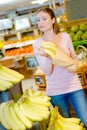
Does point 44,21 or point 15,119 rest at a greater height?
point 44,21

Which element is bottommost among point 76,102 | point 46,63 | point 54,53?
point 76,102

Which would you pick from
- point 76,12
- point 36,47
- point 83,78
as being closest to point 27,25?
point 76,12

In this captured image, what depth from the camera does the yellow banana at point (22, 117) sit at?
1.35m

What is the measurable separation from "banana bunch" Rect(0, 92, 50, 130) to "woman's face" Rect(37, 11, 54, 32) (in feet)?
3.12

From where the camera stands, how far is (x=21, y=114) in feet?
4.63

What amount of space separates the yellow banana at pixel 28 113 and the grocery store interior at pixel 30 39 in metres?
0.11

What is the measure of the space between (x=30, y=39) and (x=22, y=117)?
9.21 meters

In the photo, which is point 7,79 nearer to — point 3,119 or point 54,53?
point 3,119

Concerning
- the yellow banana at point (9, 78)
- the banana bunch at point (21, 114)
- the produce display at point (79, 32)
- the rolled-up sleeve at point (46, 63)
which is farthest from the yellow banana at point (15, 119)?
the produce display at point (79, 32)

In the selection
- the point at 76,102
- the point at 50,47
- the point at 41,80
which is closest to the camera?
the point at 50,47

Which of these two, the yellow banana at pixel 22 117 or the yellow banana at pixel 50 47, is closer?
the yellow banana at pixel 22 117

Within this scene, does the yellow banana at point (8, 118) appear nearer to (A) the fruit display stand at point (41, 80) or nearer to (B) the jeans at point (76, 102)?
(B) the jeans at point (76, 102)

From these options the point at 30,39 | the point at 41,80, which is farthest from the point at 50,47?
the point at 30,39

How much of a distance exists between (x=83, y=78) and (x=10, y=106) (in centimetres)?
215
